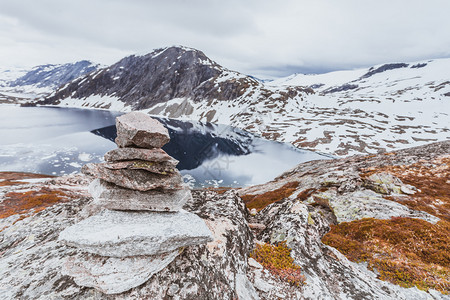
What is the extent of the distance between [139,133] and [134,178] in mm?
2007

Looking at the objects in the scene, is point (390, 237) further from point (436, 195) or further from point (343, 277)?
point (436, 195)

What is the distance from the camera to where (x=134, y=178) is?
28.6 feet

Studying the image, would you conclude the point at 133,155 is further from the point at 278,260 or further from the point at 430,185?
the point at 430,185

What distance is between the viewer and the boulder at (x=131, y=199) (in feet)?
28.2

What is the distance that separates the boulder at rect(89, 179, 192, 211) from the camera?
339 inches

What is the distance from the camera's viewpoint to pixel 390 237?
490 inches

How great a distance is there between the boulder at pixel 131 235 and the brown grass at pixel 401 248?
9526mm

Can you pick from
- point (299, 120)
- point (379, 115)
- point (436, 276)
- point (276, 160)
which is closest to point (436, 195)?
point (436, 276)

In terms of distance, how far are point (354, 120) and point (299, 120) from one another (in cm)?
4011

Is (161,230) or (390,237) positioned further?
(390,237)

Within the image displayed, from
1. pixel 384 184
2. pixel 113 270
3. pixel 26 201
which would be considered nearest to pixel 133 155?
pixel 113 270

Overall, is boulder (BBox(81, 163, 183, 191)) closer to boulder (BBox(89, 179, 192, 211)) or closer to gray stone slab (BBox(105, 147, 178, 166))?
boulder (BBox(89, 179, 192, 211))

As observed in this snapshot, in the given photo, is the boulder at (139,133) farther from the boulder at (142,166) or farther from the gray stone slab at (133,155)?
the boulder at (142,166)

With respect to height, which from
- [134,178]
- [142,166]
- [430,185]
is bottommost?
[430,185]
